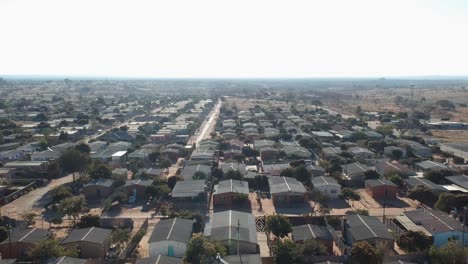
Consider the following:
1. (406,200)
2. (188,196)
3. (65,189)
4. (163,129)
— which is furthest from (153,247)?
(163,129)

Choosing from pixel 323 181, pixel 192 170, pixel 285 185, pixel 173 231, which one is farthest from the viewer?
pixel 192 170

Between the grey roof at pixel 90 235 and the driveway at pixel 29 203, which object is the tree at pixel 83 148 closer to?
the driveway at pixel 29 203

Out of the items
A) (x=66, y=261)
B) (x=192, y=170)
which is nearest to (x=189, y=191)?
(x=192, y=170)

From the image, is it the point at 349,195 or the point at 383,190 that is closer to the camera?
the point at 349,195

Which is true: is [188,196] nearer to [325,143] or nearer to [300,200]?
[300,200]

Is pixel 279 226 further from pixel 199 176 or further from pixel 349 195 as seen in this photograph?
pixel 199 176

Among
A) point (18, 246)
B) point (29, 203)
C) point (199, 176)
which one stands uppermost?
point (199, 176)

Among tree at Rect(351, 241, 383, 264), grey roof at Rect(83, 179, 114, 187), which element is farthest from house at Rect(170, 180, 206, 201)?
tree at Rect(351, 241, 383, 264)

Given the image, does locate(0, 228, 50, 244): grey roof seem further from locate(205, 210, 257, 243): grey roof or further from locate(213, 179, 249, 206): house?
locate(213, 179, 249, 206): house
